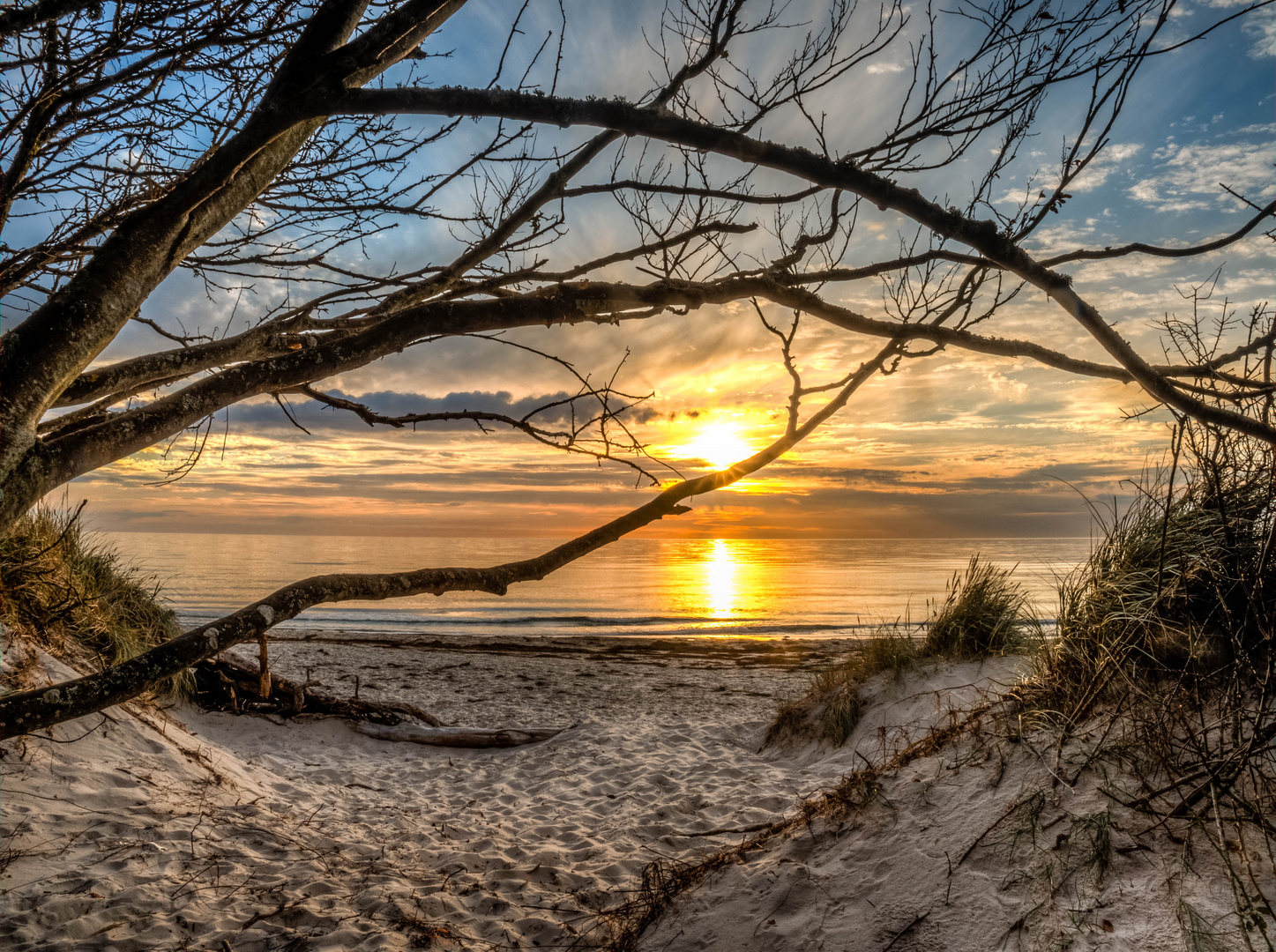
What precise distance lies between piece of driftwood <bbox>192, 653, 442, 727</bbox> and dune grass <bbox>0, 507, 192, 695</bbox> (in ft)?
1.11

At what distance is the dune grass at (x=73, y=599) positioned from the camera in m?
5.90

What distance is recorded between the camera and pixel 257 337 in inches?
105

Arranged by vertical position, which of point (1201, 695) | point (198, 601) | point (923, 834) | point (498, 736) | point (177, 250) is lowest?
point (198, 601)

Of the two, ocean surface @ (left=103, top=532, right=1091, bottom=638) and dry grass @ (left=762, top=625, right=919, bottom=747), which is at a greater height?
dry grass @ (left=762, top=625, right=919, bottom=747)

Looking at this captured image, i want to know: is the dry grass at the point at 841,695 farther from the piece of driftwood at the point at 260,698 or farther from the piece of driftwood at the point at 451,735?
the piece of driftwood at the point at 260,698

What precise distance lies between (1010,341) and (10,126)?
384 centimetres

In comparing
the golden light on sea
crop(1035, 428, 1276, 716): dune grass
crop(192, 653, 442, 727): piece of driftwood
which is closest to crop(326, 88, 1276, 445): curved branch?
crop(1035, 428, 1276, 716): dune grass

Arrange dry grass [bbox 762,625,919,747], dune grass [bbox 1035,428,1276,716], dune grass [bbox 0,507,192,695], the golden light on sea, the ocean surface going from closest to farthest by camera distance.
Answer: dune grass [bbox 1035,428,1276,716], dune grass [bbox 0,507,192,695], dry grass [bbox 762,625,919,747], the ocean surface, the golden light on sea

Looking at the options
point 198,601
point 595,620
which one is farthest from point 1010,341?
point 198,601

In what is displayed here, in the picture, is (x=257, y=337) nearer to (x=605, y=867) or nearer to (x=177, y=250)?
(x=177, y=250)

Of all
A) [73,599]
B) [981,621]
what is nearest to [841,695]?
[981,621]

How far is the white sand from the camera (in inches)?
119

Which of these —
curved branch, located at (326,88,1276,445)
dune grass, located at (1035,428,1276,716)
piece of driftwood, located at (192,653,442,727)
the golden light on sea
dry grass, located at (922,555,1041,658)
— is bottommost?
the golden light on sea

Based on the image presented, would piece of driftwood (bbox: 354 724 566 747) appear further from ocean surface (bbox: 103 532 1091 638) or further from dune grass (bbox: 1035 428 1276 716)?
dune grass (bbox: 1035 428 1276 716)
